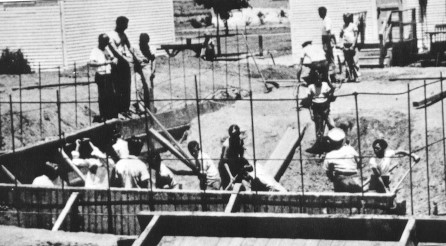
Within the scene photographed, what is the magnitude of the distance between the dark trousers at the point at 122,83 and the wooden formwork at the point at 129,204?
411 cm

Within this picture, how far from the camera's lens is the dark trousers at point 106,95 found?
16.4 m

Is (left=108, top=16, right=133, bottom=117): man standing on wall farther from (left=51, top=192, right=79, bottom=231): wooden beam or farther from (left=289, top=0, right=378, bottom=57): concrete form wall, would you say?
(left=289, top=0, right=378, bottom=57): concrete form wall

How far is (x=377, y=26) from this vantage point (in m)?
30.2

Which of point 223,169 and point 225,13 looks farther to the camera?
point 225,13

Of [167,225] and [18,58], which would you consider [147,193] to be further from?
[18,58]

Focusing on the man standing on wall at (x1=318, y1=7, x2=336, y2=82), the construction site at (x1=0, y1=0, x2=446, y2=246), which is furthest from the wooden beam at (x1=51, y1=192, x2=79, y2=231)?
the man standing on wall at (x1=318, y1=7, x2=336, y2=82)

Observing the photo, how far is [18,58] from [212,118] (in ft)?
32.0

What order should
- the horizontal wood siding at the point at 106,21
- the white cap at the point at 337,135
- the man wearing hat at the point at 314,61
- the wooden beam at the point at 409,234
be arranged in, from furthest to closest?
the horizontal wood siding at the point at 106,21
the man wearing hat at the point at 314,61
the white cap at the point at 337,135
the wooden beam at the point at 409,234

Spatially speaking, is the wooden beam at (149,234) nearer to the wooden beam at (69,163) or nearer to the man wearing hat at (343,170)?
the man wearing hat at (343,170)

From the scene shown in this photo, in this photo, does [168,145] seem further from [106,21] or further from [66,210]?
[106,21]

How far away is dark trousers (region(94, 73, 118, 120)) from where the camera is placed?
53.9 feet

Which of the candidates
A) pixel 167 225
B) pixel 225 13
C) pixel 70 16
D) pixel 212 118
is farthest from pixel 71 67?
pixel 167 225

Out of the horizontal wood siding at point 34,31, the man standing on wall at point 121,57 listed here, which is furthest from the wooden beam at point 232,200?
the horizontal wood siding at point 34,31

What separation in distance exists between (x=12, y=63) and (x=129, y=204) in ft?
54.3
